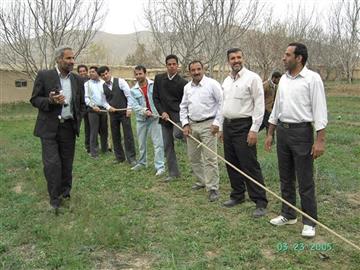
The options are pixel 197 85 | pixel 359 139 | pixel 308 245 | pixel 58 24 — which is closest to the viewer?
pixel 308 245

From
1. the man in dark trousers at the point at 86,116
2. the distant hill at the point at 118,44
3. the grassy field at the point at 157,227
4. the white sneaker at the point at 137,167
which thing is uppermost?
the distant hill at the point at 118,44

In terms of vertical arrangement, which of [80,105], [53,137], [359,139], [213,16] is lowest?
[359,139]

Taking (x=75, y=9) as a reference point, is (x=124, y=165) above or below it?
below

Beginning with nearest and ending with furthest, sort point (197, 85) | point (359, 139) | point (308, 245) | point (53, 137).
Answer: point (308, 245), point (53, 137), point (197, 85), point (359, 139)

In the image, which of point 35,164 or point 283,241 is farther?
point 35,164

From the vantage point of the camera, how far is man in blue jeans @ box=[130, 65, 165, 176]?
7.08 meters

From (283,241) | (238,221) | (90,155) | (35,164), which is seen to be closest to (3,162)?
(35,164)

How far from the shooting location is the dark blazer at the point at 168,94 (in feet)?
20.8

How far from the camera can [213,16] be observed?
13.7m

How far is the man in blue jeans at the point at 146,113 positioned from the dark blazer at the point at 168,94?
1.19 ft

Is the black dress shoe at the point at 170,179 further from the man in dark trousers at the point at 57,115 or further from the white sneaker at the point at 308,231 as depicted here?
the white sneaker at the point at 308,231

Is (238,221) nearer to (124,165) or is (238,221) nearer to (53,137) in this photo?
(53,137)

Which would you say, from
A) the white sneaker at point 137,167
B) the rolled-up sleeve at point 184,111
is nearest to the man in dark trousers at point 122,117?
the white sneaker at point 137,167

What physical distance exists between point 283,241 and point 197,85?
2.35 m
